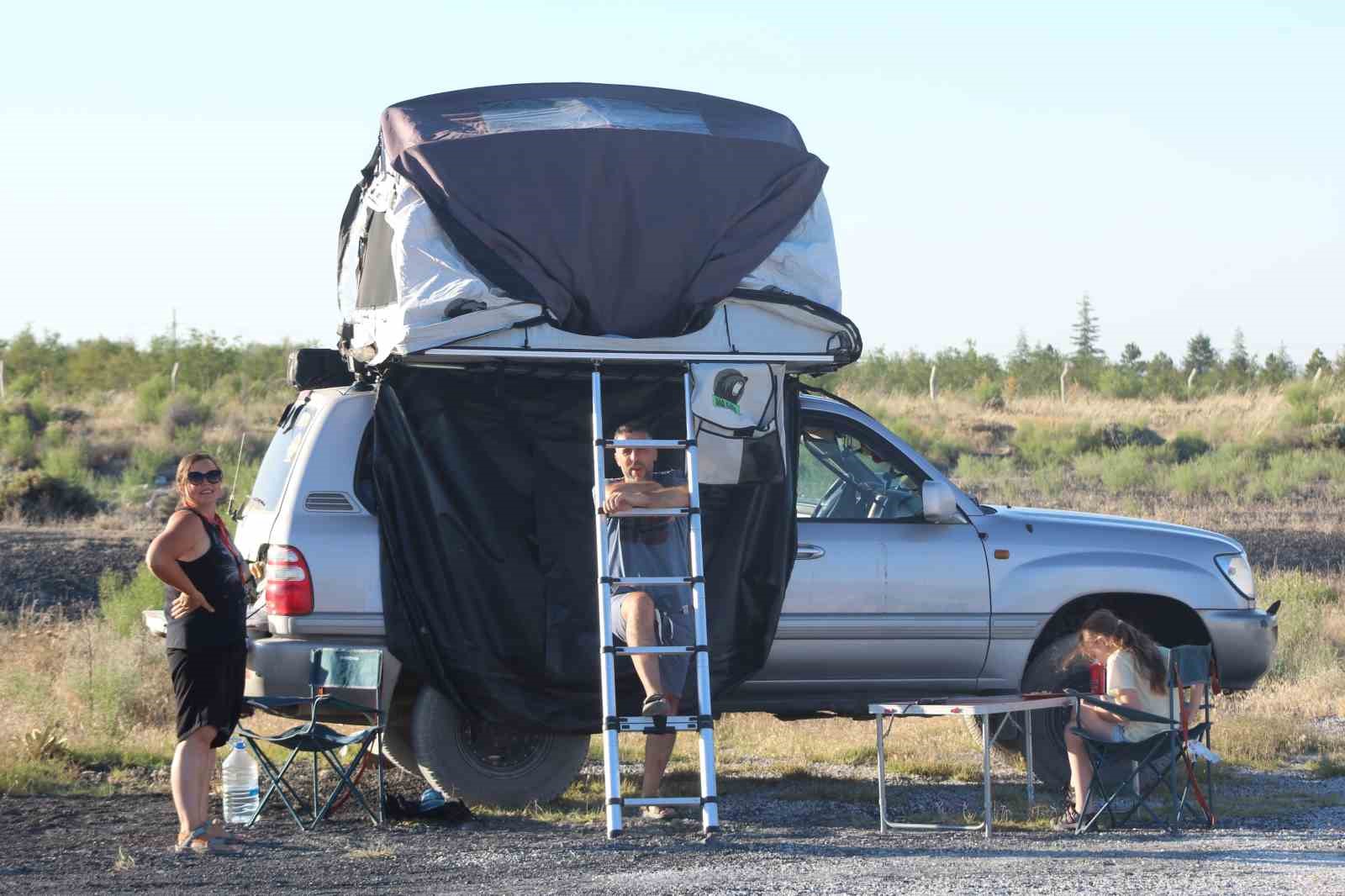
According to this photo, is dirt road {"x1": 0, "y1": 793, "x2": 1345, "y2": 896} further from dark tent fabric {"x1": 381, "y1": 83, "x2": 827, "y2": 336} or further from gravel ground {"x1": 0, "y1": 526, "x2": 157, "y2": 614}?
gravel ground {"x1": 0, "y1": 526, "x2": 157, "y2": 614}

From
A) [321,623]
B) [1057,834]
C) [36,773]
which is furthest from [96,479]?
[1057,834]

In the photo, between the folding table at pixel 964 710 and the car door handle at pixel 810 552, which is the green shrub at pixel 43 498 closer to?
the car door handle at pixel 810 552

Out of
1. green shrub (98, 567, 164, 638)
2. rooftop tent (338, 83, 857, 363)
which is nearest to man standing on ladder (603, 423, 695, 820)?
rooftop tent (338, 83, 857, 363)

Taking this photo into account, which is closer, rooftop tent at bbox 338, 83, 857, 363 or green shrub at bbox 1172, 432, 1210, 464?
rooftop tent at bbox 338, 83, 857, 363

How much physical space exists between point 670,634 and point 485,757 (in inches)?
43.2

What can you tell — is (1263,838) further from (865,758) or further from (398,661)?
(398,661)

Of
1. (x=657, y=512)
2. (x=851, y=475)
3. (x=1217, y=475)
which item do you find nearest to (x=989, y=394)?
(x=1217, y=475)

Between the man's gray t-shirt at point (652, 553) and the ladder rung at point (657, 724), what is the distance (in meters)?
0.55

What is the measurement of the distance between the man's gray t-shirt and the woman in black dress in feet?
5.60

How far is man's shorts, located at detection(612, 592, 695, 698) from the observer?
25.8 ft

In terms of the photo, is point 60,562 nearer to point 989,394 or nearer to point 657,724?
point 657,724

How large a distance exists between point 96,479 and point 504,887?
72.3 feet

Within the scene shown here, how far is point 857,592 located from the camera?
329 inches

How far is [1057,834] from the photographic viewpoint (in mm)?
7602
